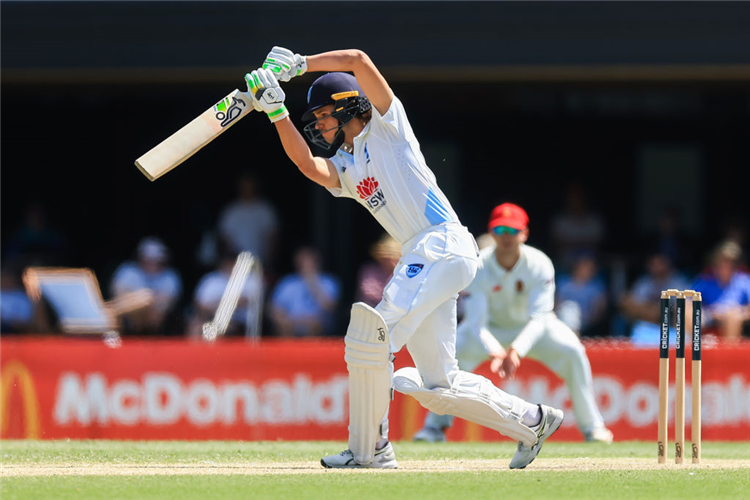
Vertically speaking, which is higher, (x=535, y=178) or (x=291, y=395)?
(x=535, y=178)

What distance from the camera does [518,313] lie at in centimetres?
845

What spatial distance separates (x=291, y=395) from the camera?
941 cm

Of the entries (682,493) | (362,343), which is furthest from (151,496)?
(682,493)

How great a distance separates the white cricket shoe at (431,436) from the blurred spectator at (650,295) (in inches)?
121

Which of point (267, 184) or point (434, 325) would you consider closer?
point (434, 325)

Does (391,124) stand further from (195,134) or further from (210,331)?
(210,331)

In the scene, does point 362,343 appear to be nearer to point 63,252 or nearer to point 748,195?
point 63,252

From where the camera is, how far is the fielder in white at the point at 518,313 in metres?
8.07

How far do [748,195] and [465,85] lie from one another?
3.78m

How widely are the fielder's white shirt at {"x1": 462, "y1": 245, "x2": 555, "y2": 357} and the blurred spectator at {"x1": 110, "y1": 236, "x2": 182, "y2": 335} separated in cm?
413

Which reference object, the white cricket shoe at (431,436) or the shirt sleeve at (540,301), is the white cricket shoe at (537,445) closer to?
the shirt sleeve at (540,301)

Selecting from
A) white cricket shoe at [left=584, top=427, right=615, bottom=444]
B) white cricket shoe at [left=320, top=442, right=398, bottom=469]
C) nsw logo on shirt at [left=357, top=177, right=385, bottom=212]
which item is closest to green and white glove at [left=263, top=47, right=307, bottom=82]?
nsw logo on shirt at [left=357, top=177, right=385, bottom=212]

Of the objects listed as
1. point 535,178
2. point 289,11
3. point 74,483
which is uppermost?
point 289,11

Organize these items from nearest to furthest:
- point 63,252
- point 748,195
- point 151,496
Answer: point 151,496 < point 63,252 < point 748,195
